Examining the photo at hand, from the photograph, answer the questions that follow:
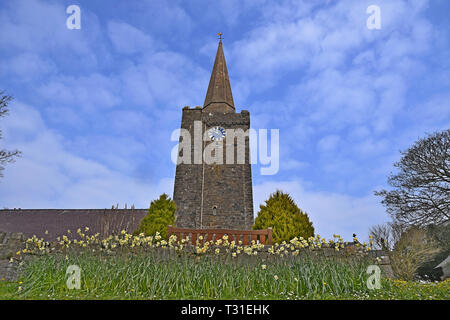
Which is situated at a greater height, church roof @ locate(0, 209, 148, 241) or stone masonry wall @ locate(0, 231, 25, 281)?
church roof @ locate(0, 209, 148, 241)

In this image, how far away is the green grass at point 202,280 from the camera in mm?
4785

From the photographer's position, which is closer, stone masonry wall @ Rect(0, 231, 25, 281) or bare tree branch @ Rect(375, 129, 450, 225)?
stone masonry wall @ Rect(0, 231, 25, 281)

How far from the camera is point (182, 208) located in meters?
22.8

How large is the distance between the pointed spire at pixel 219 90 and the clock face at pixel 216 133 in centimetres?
274

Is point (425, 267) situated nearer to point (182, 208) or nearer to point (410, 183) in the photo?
point (410, 183)

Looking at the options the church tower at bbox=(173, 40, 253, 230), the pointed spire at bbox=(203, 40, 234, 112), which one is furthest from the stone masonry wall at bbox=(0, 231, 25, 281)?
the pointed spire at bbox=(203, 40, 234, 112)

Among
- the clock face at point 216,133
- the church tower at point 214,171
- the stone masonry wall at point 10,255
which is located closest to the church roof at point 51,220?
the church tower at point 214,171

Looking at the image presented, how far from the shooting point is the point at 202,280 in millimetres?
5184

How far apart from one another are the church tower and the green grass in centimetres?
1653

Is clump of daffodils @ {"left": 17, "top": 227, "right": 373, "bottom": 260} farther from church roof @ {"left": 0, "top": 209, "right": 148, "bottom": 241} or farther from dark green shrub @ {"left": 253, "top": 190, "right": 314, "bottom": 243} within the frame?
church roof @ {"left": 0, "top": 209, "right": 148, "bottom": 241}

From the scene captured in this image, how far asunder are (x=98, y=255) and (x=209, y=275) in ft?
8.18

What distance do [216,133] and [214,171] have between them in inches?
133

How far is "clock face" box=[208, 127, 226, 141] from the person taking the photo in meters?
25.4
